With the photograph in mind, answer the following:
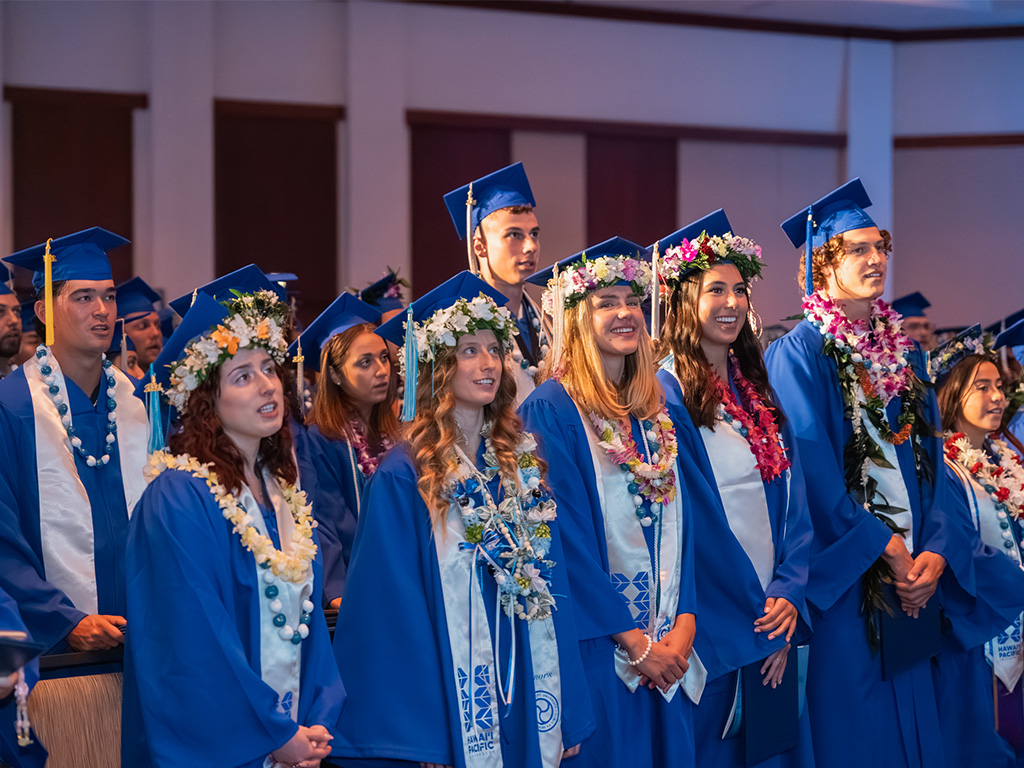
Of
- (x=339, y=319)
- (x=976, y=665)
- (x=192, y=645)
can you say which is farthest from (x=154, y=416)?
(x=976, y=665)

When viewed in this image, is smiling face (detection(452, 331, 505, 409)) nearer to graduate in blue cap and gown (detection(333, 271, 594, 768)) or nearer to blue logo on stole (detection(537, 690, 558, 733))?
graduate in blue cap and gown (detection(333, 271, 594, 768))

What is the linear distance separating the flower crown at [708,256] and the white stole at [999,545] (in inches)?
60.2

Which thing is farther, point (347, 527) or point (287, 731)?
point (347, 527)

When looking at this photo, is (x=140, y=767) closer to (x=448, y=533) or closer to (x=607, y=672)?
(x=448, y=533)

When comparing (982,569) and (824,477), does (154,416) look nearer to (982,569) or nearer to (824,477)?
(824,477)

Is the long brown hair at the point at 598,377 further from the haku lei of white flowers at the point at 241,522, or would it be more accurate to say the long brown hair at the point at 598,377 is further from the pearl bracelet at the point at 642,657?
the haku lei of white flowers at the point at 241,522

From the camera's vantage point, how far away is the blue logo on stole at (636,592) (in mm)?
3400

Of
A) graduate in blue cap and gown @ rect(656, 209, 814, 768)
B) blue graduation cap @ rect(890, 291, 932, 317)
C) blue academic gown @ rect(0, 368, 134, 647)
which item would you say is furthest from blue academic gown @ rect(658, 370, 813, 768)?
blue graduation cap @ rect(890, 291, 932, 317)

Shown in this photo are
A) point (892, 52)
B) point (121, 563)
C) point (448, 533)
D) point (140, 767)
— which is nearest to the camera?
point (140, 767)

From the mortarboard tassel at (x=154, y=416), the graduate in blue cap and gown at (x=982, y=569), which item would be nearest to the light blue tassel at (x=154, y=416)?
the mortarboard tassel at (x=154, y=416)

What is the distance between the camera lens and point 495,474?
3.20 m

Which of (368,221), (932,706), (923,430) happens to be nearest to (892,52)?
(368,221)

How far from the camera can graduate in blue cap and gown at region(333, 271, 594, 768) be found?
299 centimetres

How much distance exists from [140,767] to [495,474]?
1229 millimetres
